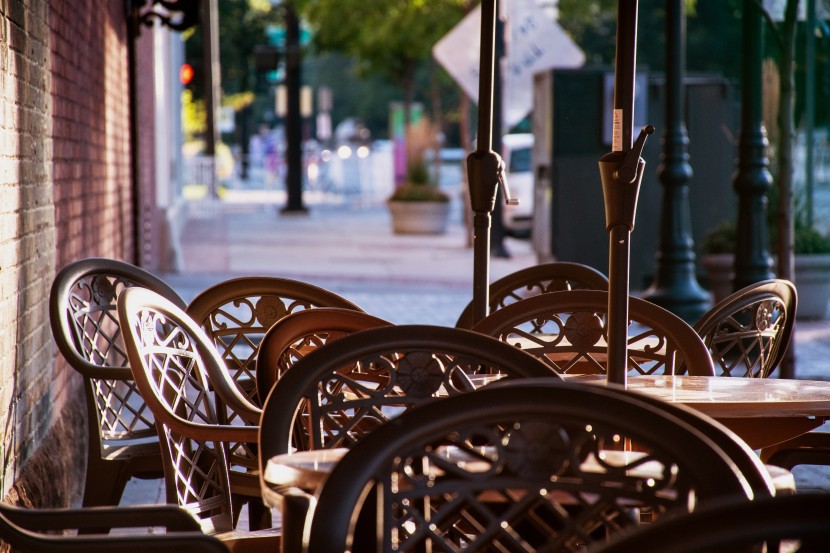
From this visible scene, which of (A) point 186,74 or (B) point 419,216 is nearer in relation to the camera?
(B) point 419,216

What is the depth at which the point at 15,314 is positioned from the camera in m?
4.04

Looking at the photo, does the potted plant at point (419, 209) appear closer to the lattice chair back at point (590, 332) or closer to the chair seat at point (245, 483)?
the lattice chair back at point (590, 332)

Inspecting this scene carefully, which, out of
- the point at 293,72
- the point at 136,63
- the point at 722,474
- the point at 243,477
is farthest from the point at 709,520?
the point at 293,72

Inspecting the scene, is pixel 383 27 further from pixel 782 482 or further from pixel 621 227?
pixel 782 482

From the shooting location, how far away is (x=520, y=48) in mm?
16688

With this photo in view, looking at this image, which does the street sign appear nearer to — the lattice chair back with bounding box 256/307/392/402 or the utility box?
the utility box

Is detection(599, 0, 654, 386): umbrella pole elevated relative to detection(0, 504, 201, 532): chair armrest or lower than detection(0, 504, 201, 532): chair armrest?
elevated

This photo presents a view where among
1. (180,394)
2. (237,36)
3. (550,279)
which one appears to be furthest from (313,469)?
(237,36)

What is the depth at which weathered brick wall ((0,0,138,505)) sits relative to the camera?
12.7 ft

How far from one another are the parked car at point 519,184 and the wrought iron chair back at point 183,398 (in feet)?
54.7

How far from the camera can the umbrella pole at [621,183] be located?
2.75 metres

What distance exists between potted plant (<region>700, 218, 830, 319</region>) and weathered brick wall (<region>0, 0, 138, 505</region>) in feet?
20.6

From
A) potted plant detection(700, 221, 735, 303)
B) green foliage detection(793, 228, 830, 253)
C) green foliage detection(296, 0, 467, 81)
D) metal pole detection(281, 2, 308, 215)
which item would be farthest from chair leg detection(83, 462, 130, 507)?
A: metal pole detection(281, 2, 308, 215)

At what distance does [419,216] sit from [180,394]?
1909cm
